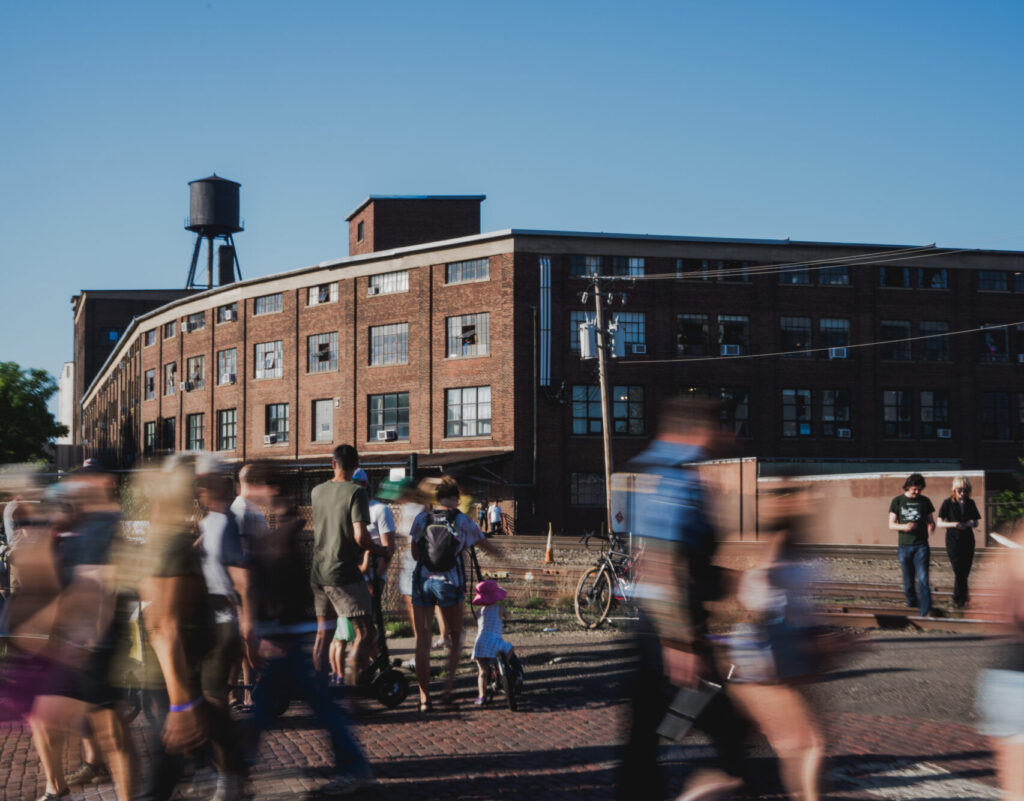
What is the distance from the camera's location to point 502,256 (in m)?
45.3

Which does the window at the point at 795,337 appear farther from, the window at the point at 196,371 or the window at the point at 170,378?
the window at the point at 170,378

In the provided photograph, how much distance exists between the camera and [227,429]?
5556 centimetres

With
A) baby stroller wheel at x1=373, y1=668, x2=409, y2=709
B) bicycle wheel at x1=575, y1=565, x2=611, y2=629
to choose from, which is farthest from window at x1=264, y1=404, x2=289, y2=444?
baby stroller wheel at x1=373, y1=668, x2=409, y2=709

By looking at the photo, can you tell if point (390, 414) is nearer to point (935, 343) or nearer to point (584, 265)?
point (584, 265)

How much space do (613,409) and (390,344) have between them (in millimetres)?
11027

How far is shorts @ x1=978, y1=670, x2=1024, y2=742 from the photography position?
4.16 meters

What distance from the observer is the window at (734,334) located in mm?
46219

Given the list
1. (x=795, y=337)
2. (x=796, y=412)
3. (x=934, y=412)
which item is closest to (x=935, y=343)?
(x=934, y=412)

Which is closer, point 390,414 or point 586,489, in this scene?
point 586,489

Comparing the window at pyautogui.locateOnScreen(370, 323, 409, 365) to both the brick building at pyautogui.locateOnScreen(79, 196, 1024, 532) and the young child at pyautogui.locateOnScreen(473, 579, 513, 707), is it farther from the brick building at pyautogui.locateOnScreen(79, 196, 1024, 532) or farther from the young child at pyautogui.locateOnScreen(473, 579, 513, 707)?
the young child at pyautogui.locateOnScreen(473, 579, 513, 707)

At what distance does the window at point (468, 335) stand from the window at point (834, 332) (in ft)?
50.2

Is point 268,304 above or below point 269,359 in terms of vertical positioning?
above

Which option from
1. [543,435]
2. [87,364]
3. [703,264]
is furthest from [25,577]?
[87,364]

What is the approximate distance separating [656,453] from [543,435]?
1545 inches
